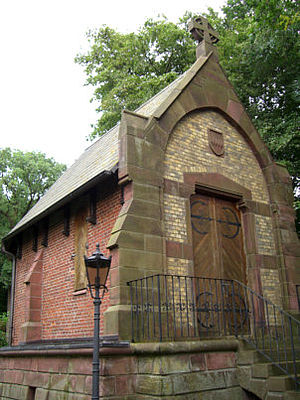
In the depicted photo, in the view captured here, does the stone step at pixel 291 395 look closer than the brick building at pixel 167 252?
Yes

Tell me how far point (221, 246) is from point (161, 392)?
13.5ft

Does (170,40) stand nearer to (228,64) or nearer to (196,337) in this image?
(228,64)

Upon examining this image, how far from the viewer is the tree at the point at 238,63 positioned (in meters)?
14.9

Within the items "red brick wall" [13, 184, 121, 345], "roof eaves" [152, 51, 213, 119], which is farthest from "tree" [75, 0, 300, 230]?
"red brick wall" [13, 184, 121, 345]

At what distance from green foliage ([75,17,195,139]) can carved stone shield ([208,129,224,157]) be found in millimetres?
10616

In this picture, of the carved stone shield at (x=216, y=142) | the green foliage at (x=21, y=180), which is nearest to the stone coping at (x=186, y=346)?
A: the carved stone shield at (x=216, y=142)

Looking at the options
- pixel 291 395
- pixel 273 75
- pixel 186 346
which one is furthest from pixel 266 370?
pixel 273 75

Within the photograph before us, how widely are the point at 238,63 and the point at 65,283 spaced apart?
13.1 metres

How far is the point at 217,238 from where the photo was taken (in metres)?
9.95

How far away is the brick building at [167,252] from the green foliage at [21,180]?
17.2 m

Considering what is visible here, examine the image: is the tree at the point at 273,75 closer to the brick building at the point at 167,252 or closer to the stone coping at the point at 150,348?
the brick building at the point at 167,252

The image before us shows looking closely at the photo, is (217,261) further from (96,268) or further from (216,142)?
(96,268)

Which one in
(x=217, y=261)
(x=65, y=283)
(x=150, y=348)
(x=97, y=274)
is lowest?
(x=150, y=348)

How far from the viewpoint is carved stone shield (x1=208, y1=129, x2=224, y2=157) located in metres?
10.6
